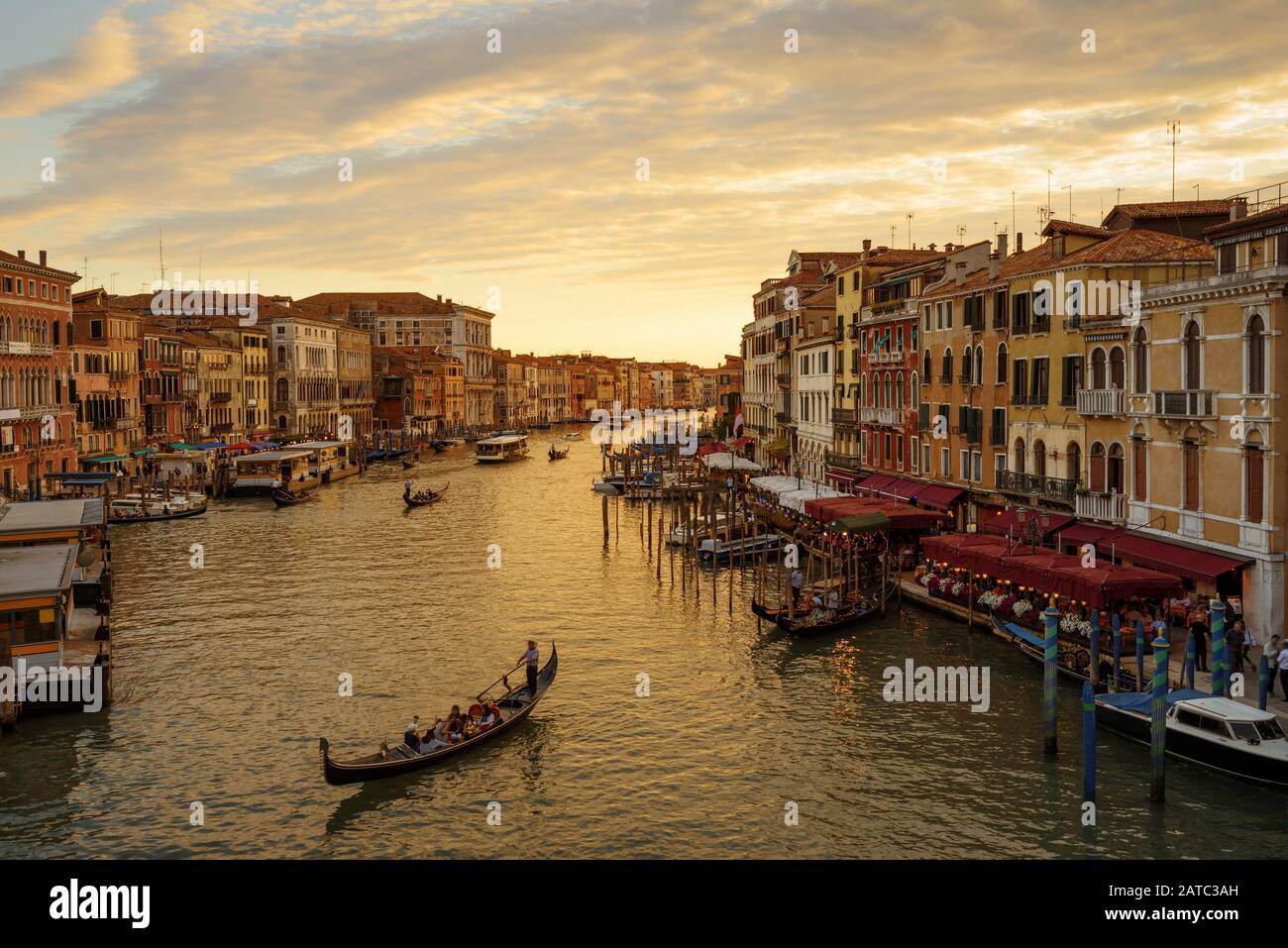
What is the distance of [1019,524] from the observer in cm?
2608

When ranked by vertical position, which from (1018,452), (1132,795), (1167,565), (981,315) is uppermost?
(981,315)

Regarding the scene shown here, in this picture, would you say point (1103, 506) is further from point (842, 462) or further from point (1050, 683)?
point (842, 462)

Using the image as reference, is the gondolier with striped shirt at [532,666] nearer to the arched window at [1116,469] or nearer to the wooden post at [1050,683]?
the wooden post at [1050,683]

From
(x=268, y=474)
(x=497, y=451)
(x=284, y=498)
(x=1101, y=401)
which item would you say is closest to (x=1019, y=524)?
(x=1101, y=401)

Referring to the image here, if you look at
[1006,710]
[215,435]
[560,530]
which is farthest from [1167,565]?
[215,435]

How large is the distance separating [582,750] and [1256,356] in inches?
531

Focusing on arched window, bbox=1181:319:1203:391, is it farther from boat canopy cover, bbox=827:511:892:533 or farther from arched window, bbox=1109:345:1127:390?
boat canopy cover, bbox=827:511:892:533

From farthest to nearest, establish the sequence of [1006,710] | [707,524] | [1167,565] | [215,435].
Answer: [215,435] → [707,524] → [1167,565] → [1006,710]

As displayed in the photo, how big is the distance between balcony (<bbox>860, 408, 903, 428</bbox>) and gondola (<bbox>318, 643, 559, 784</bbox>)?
21611 millimetres

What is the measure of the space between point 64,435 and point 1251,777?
4839cm

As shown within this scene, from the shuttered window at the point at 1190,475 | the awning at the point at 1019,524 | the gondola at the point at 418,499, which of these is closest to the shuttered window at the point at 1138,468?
the shuttered window at the point at 1190,475

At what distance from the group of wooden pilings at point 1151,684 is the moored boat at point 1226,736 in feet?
1.04
